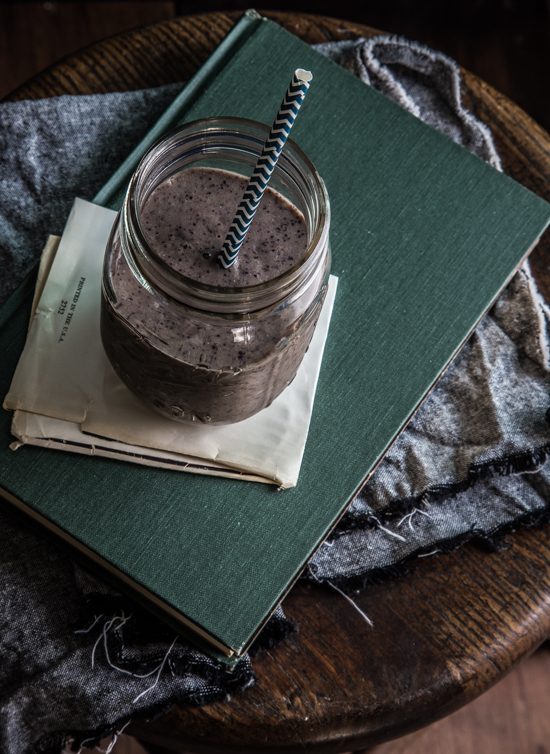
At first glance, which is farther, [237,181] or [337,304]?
[337,304]

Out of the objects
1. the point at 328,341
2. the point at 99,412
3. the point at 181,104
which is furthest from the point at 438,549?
the point at 181,104

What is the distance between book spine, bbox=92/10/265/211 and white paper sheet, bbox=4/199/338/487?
0.08 metres

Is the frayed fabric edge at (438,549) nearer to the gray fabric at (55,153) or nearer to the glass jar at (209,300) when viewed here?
the glass jar at (209,300)

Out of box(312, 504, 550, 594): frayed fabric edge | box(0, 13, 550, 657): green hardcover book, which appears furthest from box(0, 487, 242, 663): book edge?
box(312, 504, 550, 594): frayed fabric edge

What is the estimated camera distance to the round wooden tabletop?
0.65m

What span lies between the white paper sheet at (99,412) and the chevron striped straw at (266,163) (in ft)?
0.59

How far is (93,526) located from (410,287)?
38 centimetres

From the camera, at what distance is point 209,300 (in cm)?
46

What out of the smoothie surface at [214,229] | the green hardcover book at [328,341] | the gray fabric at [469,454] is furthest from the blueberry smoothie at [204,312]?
the gray fabric at [469,454]

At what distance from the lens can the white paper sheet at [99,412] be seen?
2.03 feet

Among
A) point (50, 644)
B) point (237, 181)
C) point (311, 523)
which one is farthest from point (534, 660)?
point (237, 181)

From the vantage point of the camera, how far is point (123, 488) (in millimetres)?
627

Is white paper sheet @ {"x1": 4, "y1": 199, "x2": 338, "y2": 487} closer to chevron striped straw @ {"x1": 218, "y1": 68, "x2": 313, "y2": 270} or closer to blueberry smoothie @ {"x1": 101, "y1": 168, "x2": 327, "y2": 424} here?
blueberry smoothie @ {"x1": 101, "y1": 168, "x2": 327, "y2": 424}

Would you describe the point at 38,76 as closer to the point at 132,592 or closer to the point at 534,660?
the point at 132,592
